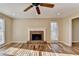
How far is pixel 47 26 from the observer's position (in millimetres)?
8109

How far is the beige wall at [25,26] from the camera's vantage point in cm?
784

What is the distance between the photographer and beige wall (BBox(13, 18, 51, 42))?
25.7ft

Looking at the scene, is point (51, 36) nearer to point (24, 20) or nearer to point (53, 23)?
Result: point (53, 23)

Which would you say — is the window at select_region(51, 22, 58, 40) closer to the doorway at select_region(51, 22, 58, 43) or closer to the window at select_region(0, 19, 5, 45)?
the doorway at select_region(51, 22, 58, 43)

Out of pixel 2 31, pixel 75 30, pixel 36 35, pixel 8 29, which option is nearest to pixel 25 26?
pixel 36 35

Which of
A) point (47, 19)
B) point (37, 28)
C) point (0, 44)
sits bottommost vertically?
point (0, 44)

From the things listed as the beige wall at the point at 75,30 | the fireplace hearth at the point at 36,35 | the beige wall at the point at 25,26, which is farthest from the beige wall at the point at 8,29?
the beige wall at the point at 75,30

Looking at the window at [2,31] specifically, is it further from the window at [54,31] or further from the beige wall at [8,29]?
the window at [54,31]

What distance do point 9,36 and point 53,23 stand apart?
2.79 m

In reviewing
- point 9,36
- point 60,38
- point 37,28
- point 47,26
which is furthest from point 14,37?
point 60,38

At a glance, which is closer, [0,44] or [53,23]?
[0,44]

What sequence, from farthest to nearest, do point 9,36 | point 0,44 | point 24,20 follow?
point 24,20
point 9,36
point 0,44

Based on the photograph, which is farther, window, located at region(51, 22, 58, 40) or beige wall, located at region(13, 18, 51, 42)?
window, located at region(51, 22, 58, 40)

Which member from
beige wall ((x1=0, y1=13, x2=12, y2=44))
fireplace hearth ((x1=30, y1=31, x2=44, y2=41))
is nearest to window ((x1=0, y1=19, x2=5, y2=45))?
beige wall ((x1=0, y1=13, x2=12, y2=44))
